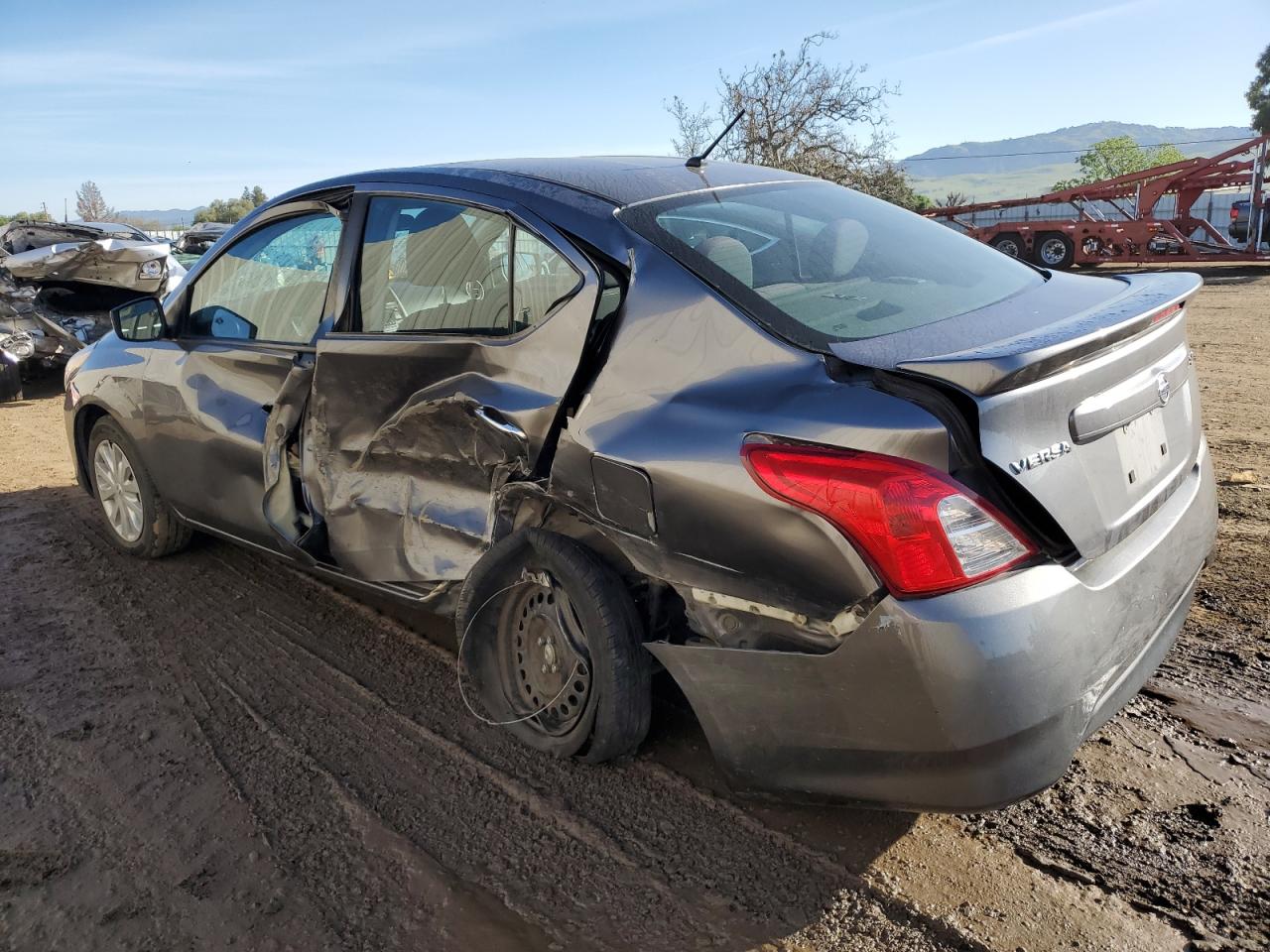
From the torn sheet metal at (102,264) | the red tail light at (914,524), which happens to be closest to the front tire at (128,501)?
the red tail light at (914,524)

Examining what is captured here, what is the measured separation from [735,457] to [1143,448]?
1.10 m

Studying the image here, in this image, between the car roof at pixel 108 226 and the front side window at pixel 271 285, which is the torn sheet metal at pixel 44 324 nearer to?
the car roof at pixel 108 226

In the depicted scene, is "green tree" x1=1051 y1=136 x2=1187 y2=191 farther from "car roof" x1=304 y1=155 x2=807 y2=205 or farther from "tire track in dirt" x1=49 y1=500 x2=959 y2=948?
"tire track in dirt" x1=49 y1=500 x2=959 y2=948

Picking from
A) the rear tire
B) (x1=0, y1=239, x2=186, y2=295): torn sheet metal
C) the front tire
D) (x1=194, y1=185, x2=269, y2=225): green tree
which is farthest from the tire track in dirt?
(x1=194, y1=185, x2=269, y2=225): green tree

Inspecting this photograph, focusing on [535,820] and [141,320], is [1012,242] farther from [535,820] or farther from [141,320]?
[535,820]

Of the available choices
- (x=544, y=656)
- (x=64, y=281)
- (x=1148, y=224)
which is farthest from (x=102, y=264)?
(x=1148, y=224)

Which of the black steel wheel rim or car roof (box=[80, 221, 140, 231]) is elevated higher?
car roof (box=[80, 221, 140, 231])

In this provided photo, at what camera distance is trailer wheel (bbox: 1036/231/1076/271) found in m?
Answer: 22.3

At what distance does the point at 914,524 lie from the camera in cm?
204

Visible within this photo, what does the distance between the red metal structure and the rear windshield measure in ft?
65.3

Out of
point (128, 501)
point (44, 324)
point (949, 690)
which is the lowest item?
point (949, 690)

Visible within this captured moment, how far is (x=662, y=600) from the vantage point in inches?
104

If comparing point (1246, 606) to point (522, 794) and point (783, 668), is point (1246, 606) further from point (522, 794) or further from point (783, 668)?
point (522, 794)

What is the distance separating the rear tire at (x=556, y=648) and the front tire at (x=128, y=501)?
2311mm
